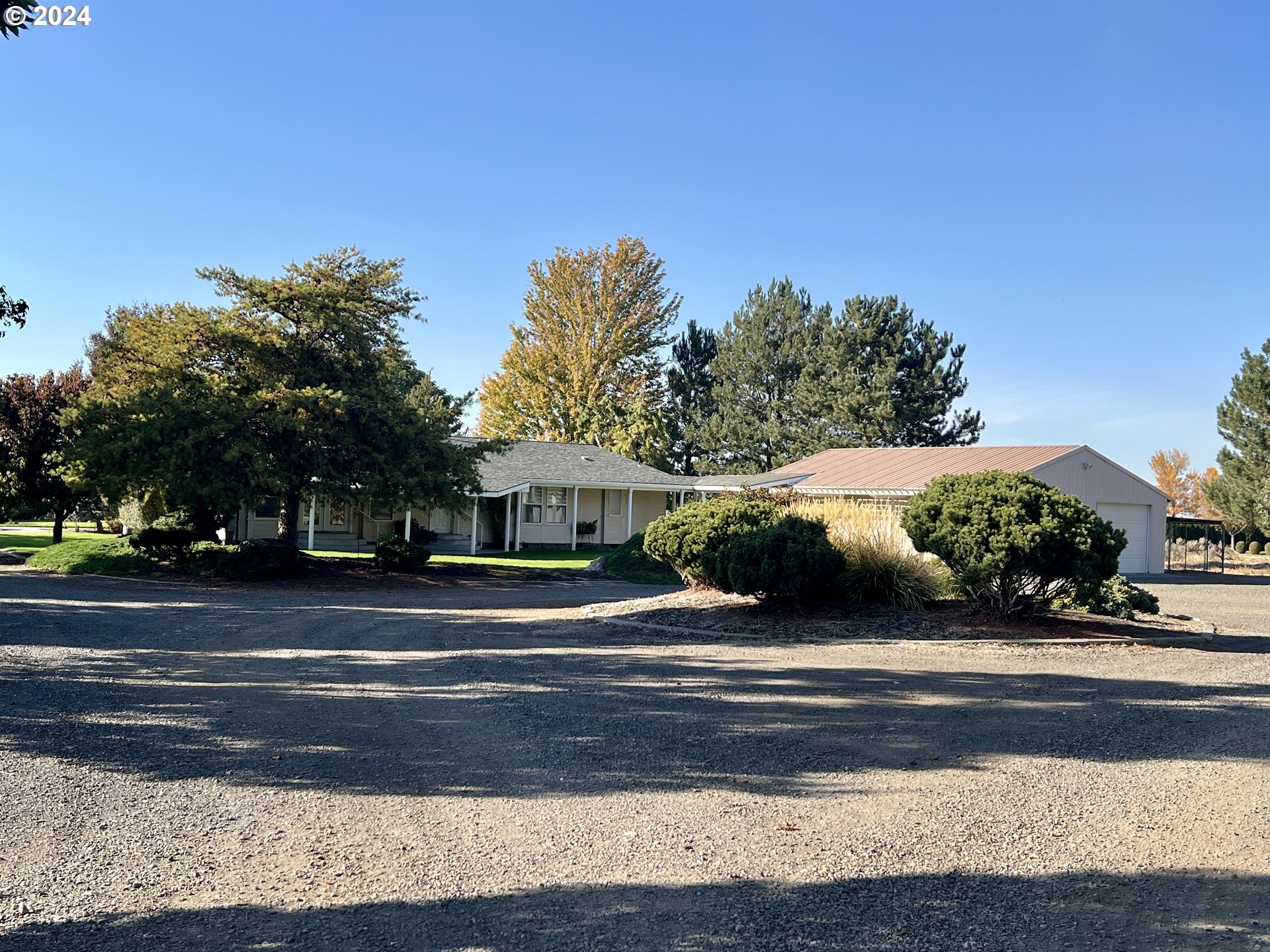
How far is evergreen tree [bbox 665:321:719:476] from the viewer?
57031mm

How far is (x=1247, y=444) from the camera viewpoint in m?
39.0

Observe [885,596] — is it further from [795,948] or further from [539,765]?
[795,948]

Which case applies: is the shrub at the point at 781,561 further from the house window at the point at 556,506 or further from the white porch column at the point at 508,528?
the house window at the point at 556,506

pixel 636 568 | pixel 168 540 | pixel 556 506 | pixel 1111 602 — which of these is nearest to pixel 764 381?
pixel 556 506

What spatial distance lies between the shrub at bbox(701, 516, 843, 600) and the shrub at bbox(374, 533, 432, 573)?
12009 millimetres

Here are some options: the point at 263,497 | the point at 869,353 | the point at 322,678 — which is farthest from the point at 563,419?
the point at 322,678

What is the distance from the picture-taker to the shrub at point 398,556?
2419 cm

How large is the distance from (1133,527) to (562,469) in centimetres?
1912

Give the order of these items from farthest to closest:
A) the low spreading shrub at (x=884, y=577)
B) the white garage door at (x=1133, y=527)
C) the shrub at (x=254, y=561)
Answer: the white garage door at (x=1133, y=527) < the shrub at (x=254, y=561) < the low spreading shrub at (x=884, y=577)

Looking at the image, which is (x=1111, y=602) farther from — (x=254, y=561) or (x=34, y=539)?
(x=34, y=539)

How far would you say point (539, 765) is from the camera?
6.35 metres

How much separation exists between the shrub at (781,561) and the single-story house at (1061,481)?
603 inches

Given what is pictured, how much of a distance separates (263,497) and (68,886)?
18553mm

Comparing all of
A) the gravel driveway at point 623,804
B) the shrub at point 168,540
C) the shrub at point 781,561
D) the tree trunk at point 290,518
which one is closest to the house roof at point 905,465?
the shrub at point 781,561
